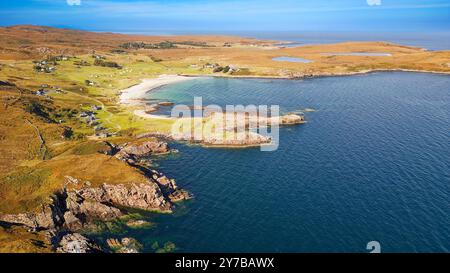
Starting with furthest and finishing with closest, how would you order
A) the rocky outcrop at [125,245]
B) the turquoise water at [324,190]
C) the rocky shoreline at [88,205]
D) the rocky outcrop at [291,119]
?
the rocky outcrop at [291,119], the rocky shoreline at [88,205], the turquoise water at [324,190], the rocky outcrop at [125,245]

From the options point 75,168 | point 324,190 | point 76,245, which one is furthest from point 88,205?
point 324,190

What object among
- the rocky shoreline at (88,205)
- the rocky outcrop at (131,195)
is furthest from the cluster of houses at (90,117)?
the rocky outcrop at (131,195)

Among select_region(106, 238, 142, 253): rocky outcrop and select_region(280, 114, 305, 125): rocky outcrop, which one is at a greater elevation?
select_region(280, 114, 305, 125): rocky outcrop

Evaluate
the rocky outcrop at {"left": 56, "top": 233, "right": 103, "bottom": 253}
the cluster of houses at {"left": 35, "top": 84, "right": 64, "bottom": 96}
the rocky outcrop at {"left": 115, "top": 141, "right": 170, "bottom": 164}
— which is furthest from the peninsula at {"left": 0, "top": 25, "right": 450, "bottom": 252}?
the cluster of houses at {"left": 35, "top": 84, "right": 64, "bottom": 96}

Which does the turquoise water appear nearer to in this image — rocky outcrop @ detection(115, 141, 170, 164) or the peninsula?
rocky outcrop @ detection(115, 141, 170, 164)

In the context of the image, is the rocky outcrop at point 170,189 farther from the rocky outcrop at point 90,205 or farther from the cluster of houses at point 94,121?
the cluster of houses at point 94,121

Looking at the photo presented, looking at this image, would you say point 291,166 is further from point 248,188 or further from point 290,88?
point 290,88

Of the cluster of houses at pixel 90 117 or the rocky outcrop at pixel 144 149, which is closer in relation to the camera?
the rocky outcrop at pixel 144 149
